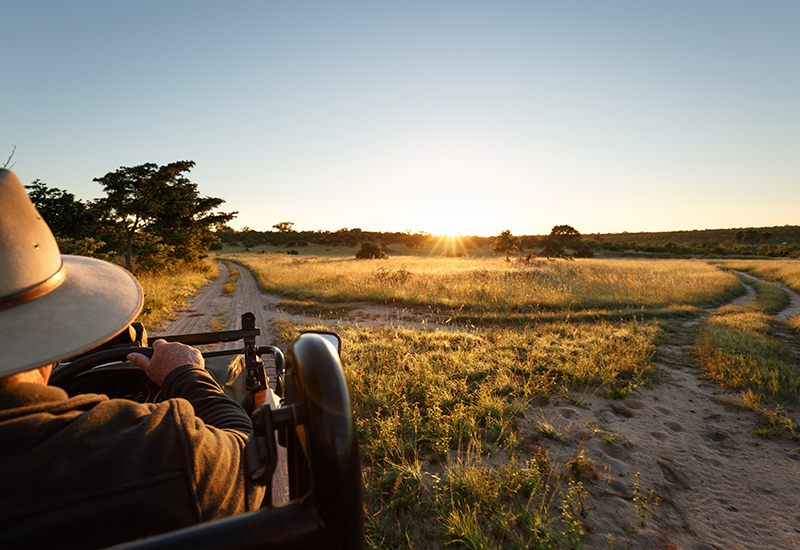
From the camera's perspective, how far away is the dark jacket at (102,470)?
757mm

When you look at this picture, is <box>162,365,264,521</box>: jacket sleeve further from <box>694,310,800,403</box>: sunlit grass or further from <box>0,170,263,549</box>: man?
<box>694,310,800,403</box>: sunlit grass

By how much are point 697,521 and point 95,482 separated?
4.17m

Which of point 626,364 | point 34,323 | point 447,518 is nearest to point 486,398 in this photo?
point 447,518

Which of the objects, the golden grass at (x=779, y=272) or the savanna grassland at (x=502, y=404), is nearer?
the savanna grassland at (x=502, y=404)

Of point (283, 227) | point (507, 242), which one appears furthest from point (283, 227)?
point (507, 242)

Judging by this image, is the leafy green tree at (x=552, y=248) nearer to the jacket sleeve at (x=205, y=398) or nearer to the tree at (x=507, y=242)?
the tree at (x=507, y=242)

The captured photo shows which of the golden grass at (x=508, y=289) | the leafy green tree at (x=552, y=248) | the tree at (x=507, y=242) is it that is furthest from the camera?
the tree at (x=507, y=242)

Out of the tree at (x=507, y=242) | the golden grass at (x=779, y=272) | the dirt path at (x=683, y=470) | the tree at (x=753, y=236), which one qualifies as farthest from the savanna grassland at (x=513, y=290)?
the tree at (x=753, y=236)

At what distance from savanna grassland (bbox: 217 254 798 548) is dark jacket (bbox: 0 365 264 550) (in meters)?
2.13

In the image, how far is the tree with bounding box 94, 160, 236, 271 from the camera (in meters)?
18.0

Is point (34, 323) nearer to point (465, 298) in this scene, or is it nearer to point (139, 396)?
point (139, 396)

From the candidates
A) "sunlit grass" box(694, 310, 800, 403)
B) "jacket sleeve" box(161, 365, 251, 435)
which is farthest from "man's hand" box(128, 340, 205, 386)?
"sunlit grass" box(694, 310, 800, 403)

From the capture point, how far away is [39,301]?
1.04 m

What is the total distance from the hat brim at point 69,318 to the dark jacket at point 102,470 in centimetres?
9
